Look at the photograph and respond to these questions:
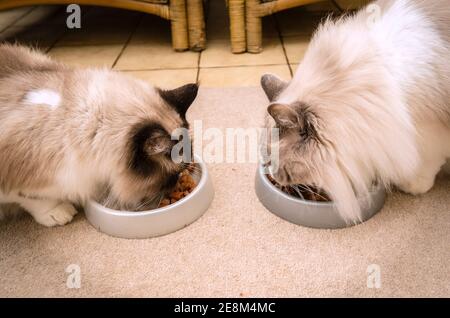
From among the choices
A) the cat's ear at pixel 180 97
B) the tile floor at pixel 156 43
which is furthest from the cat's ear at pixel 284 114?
the tile floor at pixel 156 43

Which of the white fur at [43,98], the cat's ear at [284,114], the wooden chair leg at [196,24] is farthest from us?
the wooden chair leg at [196,24]

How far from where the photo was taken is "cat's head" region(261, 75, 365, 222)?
1.17 metres

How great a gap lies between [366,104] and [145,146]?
65 cm

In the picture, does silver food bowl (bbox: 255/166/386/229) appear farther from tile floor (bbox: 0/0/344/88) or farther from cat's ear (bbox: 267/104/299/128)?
tile floor (bbox: 0/0/344/88)

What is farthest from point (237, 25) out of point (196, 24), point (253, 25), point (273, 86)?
point (273, 86)

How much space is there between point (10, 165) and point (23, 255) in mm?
322

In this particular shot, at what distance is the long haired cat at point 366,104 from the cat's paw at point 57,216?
0.76 m

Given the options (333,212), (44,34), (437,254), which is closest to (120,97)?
(333,212)

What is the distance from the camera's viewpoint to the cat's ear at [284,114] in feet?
3.69

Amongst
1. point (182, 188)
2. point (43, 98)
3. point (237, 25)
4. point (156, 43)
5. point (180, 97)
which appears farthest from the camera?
point (156, 43)

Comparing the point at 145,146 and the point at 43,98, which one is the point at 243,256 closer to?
the point at 145,146

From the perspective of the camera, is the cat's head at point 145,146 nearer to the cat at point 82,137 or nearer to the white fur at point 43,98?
the cat at point 82,137

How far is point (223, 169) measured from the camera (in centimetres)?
170

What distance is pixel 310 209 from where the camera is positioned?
4.41ft
